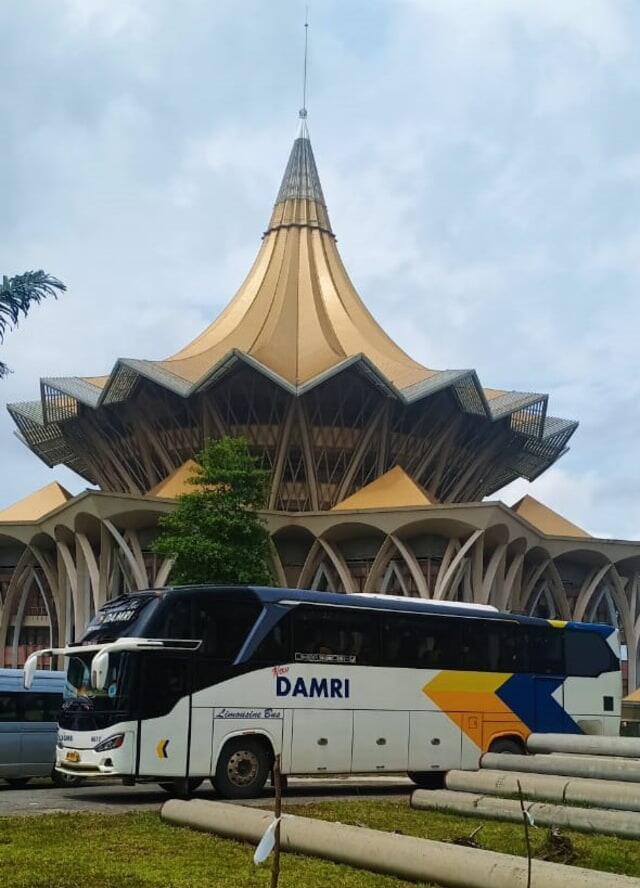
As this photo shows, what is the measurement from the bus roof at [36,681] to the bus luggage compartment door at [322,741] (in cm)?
529

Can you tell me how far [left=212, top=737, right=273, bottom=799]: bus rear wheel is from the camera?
617 inches

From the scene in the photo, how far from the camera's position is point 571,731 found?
19.3 meters

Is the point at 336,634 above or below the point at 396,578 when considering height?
below

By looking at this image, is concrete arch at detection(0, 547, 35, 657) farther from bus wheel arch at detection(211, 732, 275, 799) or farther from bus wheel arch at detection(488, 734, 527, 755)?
bus wheel arch at detection(211, 732, 275, 799)

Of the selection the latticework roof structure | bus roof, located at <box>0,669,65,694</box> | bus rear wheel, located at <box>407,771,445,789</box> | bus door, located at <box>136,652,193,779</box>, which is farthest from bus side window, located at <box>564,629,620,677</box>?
the latticework roof structure

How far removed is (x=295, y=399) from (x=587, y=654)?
32169mm

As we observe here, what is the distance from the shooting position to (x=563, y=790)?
11445mm

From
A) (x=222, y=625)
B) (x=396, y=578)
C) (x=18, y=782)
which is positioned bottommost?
(x=18, y=782)

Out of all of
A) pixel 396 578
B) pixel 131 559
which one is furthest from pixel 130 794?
pixel 396 578

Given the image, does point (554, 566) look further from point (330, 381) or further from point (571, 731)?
point (571, 731)

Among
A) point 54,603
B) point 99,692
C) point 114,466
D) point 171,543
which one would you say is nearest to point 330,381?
point 114,466

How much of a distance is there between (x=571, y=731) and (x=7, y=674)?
9.82m

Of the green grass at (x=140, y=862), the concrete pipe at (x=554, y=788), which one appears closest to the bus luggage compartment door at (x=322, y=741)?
the concrete pipe at (x=554, y=788)

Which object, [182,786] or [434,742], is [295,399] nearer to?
[434,742]
